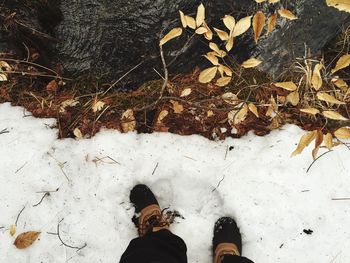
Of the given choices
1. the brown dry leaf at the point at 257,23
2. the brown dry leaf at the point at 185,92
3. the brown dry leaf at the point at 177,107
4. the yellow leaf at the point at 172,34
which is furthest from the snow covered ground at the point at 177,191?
the brown dry leaf at the point at 257,23

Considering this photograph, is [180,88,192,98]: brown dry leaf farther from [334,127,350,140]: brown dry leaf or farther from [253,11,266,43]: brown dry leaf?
[334,127,350,140]: brown dry leaf

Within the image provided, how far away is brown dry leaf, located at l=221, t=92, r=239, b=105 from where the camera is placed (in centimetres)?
207

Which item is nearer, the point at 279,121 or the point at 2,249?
the point at 2,249

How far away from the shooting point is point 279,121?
210 centimetres

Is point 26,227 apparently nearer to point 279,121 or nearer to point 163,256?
point 163,256

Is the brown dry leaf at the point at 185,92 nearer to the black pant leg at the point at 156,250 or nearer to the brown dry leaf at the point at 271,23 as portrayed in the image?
the brown dry leaf at the point at 271,23

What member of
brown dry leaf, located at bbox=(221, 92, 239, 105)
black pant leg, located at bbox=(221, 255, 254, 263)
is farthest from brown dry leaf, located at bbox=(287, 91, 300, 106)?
black pant leg, located at bbox=(221, 255, 254, 263)

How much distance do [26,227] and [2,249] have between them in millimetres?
177

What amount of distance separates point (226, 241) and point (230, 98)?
84 centimetres

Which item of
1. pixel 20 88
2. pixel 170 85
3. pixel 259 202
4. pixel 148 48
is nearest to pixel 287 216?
pixel 259 202

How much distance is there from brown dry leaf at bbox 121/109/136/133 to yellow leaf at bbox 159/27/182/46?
539mm

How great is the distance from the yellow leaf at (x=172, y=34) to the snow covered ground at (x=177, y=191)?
0.60 meters

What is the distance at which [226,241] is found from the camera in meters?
1.91

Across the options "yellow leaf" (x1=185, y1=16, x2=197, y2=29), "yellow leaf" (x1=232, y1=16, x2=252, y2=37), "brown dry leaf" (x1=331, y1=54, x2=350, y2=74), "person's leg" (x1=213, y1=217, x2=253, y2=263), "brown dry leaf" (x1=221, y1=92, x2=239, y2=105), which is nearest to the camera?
"brown dry leaf" (x1=331, y1=54, x2=350, y2=74)
